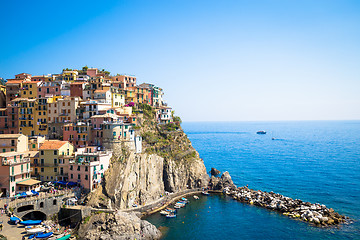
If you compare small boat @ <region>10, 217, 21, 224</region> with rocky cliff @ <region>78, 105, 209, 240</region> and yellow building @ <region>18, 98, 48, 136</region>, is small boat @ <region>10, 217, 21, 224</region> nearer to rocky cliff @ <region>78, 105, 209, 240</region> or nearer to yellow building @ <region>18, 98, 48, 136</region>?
rocky cliff @ <region>78, 105, 209, 240</region>

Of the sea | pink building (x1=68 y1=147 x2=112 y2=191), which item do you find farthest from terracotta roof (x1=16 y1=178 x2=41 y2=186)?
the sea

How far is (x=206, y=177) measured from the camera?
7838 cm

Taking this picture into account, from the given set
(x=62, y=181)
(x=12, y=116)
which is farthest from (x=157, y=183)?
(x=12, y=116)

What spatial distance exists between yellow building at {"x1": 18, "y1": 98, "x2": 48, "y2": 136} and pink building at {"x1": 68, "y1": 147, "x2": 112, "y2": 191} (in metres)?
19.7

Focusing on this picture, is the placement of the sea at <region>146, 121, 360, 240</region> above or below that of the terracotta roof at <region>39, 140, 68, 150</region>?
below

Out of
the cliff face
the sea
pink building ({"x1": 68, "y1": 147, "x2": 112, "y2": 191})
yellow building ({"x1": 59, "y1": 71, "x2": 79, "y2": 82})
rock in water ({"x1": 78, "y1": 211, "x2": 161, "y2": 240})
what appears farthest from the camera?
yellow building ({"x1": 59, "y1": 71, "x2": 79, "y2": 82})

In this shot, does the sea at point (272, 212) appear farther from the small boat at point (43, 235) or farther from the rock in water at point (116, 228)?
the small boat at point (43, 235)

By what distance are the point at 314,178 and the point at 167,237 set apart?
63709mm

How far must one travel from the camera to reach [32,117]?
67.5m

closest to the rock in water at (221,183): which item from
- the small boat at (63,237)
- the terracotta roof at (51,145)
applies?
the small boat at (63,237)

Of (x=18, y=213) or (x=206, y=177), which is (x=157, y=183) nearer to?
(x=206, y=177)

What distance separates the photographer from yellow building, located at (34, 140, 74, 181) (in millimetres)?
55906

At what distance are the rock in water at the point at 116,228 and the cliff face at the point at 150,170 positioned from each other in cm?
490

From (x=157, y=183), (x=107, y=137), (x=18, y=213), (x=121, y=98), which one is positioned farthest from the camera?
(x=121, y=98)
